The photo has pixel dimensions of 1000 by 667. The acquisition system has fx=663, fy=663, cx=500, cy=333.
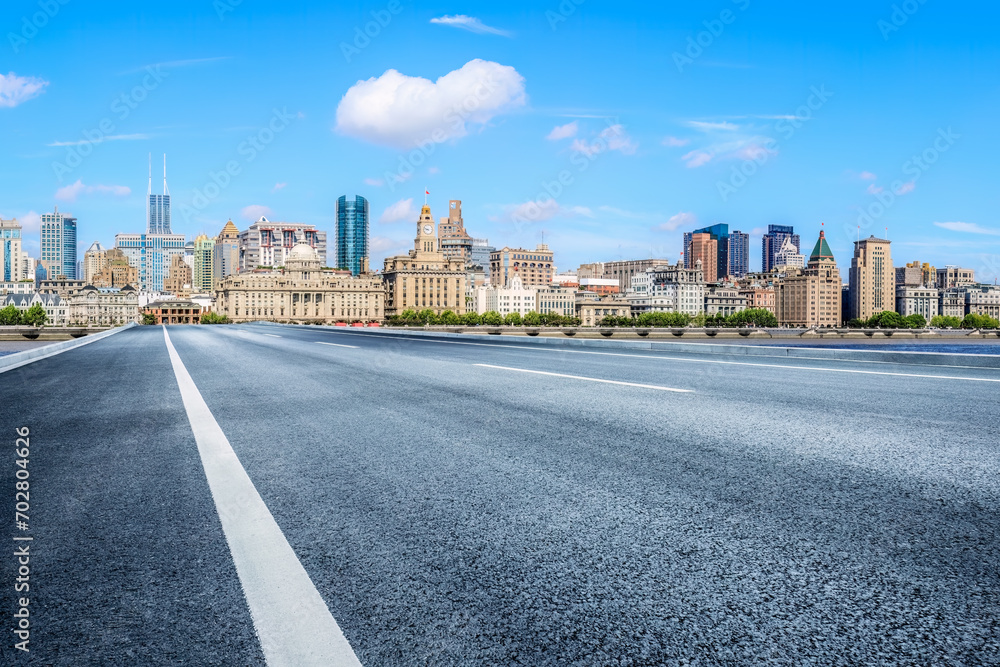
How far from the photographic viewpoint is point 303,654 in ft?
6.73

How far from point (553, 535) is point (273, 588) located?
47.1 inches

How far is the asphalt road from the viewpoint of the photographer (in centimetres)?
210

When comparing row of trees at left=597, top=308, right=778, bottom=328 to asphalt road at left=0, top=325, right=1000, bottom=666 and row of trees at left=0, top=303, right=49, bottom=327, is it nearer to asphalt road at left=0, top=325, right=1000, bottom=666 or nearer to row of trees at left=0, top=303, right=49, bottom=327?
row of trees at left=0, top=303, right=49, bottom=327

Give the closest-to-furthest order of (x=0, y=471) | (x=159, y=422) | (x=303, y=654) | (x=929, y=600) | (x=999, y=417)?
(x=303, y=654) → (x=929, y=600) → (x=0, y=471) → (x=999, y=417) → (x=159, y=422)

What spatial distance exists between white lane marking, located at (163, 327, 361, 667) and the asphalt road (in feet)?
0.16

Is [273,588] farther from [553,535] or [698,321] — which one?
[698,321]

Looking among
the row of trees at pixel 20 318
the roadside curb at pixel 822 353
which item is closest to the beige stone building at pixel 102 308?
the row of trees at pixel 20 318

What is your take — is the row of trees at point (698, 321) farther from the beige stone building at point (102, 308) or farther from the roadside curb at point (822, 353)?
the roadside curb at point (822, 353)

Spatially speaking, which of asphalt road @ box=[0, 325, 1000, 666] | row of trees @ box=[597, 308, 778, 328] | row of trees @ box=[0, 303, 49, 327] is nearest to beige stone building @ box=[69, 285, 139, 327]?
row of trees @ box=[0, 303, 49, 327]

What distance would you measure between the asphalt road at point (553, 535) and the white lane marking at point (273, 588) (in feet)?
0.16

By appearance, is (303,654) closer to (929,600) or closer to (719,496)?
(929,600)

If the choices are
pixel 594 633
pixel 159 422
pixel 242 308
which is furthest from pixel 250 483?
pixel 242 308

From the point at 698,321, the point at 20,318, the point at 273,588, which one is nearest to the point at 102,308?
the point at 20,318

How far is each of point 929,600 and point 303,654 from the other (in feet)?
6.83
